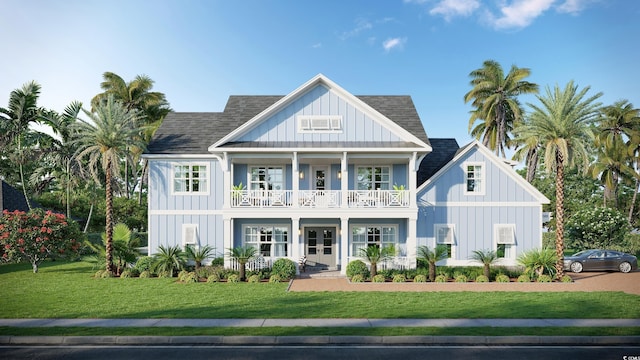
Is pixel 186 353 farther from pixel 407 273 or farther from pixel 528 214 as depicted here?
pixel 528 214

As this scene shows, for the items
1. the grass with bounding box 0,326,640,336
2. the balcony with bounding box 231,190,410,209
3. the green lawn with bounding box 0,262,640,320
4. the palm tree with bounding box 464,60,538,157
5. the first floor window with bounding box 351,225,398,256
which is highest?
the palm tree with bounding box 464,60,538,157

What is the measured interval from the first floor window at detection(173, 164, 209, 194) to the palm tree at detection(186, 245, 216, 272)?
3.12m

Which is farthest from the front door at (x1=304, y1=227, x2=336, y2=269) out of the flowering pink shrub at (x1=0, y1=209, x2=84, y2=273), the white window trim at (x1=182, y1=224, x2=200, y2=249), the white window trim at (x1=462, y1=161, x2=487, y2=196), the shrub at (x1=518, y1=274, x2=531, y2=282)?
Answer: the flowering pink shrub at (x1=0, y1=209, x2=84, y2=273)

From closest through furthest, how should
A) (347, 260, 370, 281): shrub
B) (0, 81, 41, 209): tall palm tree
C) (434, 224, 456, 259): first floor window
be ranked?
(347, 260, 370, 281): shrub
(434, 224, 456, 259): first floor window
(0, 81, 41, 209): tall palm tree

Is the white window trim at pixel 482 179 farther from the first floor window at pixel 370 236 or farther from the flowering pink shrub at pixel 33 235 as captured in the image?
the flowering pink shrub at pixel 33 235

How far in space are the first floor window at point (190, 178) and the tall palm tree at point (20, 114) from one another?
16.5 m

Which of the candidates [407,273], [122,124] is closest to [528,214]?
[407,273]

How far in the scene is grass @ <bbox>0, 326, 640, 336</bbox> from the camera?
383 inches

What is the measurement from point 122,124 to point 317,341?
53.8 feet

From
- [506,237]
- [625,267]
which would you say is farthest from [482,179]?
[625,267]

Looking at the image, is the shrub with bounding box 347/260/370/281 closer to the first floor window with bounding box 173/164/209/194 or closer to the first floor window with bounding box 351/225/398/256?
the first floor window with bounding box 351/225/398/256

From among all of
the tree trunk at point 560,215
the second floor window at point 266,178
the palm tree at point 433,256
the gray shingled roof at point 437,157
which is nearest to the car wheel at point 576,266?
the tree trunk at point 560,215

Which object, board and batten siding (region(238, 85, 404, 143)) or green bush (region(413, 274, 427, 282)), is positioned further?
board and batten siding (region(238, 85, 404, 143))

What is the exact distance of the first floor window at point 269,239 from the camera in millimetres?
Answer: 21906
